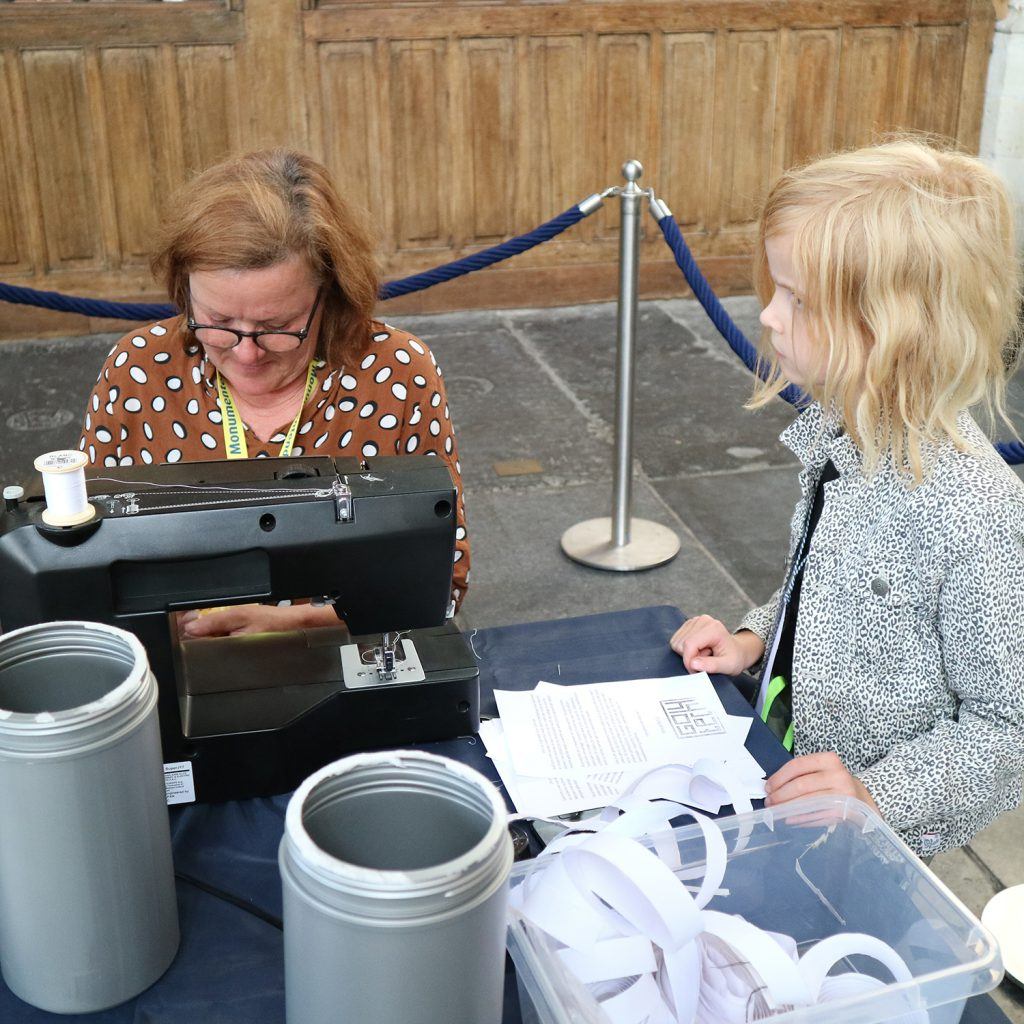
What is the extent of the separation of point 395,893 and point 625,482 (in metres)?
2.83

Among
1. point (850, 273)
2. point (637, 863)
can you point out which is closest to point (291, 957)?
point (637, 863)

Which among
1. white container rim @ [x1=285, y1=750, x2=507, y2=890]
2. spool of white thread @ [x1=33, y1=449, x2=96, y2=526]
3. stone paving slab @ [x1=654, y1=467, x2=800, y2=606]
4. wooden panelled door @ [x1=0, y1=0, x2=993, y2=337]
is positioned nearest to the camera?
white container rim @ [x1=285, y1=750, x2=507, y2=890]

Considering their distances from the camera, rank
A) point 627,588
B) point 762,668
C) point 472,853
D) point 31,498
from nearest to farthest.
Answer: point 472,853
point 31,498
point 762,668
point 627,588

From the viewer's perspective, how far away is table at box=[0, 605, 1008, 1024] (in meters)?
0.98

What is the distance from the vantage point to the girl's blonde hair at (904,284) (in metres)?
1.28

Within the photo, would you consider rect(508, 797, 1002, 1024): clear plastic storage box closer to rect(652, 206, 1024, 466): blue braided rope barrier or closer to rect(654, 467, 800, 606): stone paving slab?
rect(652, 206, 1024, 466): blue braided rope barrier

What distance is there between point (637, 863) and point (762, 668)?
78 cm

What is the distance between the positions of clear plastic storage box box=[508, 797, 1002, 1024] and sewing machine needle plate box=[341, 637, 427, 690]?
336mm

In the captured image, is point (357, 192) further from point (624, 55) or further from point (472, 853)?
point (472, 853)

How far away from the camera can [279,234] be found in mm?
1726

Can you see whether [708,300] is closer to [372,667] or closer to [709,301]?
[709,301]

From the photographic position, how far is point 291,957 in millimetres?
777

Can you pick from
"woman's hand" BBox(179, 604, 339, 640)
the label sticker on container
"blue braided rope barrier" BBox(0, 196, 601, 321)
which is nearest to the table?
the label sticker on container

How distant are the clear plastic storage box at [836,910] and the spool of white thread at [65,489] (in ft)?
1.73
